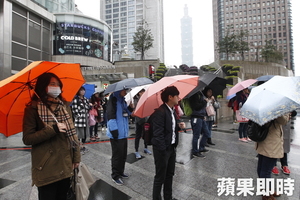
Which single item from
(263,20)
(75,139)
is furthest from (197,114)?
(263,20)

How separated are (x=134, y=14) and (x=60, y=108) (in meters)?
100

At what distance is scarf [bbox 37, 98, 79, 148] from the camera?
1.88 metres

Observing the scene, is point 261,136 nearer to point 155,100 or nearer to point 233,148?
point 155,100

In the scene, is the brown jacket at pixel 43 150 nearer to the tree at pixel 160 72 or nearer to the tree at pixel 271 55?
the tree at pixel 160 72

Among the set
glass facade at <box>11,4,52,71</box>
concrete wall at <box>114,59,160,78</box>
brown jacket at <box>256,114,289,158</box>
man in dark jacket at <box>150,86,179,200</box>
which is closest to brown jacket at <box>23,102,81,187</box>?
man in dark jacket at <box>150,86,179,200</box>

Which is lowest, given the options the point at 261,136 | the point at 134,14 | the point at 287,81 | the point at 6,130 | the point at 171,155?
the point at 171,155

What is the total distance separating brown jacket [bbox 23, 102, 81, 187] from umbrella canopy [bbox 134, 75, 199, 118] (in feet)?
4.63

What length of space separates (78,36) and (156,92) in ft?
102

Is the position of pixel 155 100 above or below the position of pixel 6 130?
above

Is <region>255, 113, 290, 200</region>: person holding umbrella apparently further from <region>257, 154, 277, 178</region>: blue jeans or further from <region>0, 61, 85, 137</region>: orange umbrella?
<region>0, 61, 85, 137</region>: orange umbrella

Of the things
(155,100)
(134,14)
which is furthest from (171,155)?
(134,14)

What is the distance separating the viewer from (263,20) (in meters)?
79.7

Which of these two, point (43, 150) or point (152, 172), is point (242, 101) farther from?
point (43, 150)

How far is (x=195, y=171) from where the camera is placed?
4066 mm
